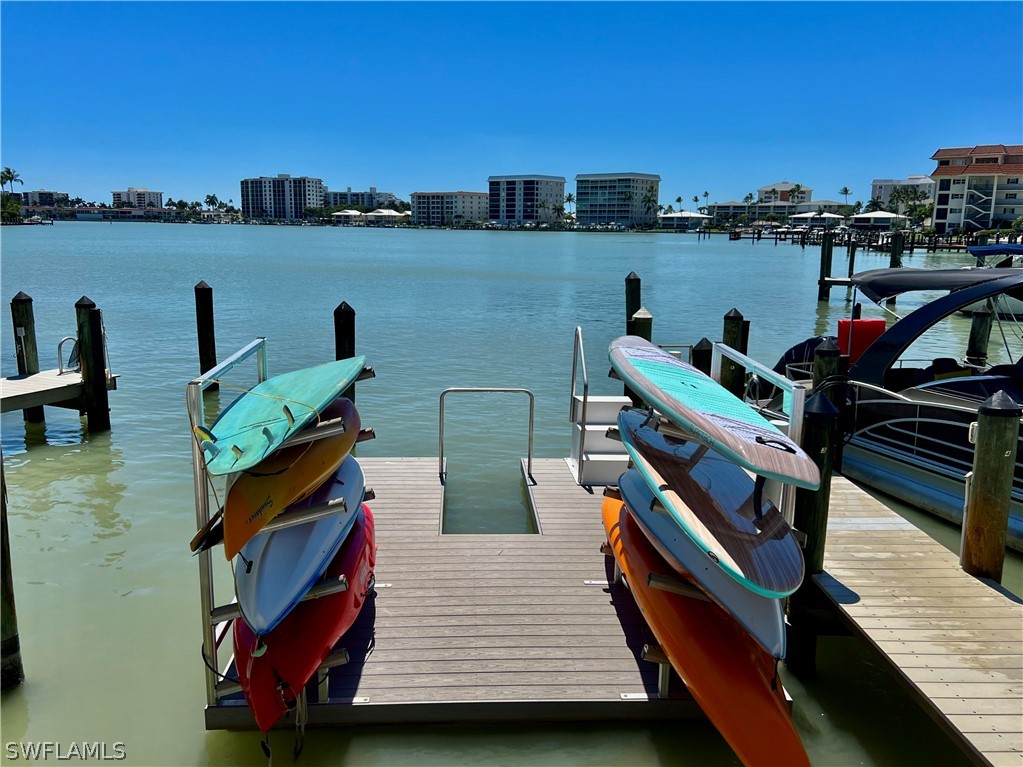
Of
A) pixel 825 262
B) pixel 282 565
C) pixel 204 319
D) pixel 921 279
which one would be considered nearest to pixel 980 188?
pixel 825 262

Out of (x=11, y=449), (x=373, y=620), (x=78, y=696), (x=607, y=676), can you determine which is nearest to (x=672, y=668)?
(x=607, y=676)

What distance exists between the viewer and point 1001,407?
5.61 m

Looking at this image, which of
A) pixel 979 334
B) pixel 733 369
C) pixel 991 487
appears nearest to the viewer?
pixel 991 487

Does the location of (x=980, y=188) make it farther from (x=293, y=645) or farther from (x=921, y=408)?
(x=293, y=645)

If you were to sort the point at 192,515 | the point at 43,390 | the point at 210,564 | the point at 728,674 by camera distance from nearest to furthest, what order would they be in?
1. the point at 728,674
2. the point at 210,564
3. the point at 192,515
4. the point at 43,390

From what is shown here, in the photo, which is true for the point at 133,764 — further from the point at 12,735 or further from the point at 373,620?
the point at 373,620

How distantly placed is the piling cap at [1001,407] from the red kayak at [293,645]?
4.71m

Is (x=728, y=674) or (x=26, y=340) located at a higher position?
(x=26, y=340)

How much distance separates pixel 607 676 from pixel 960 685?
2.06m

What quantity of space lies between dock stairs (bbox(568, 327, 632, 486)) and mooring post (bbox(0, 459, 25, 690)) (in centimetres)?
511

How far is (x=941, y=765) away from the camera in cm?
495

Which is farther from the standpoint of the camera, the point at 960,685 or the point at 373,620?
the point at 373,620

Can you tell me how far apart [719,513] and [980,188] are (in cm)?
9899

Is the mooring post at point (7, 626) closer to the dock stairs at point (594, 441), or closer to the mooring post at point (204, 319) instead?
the dock stairs at point (594, 441)
